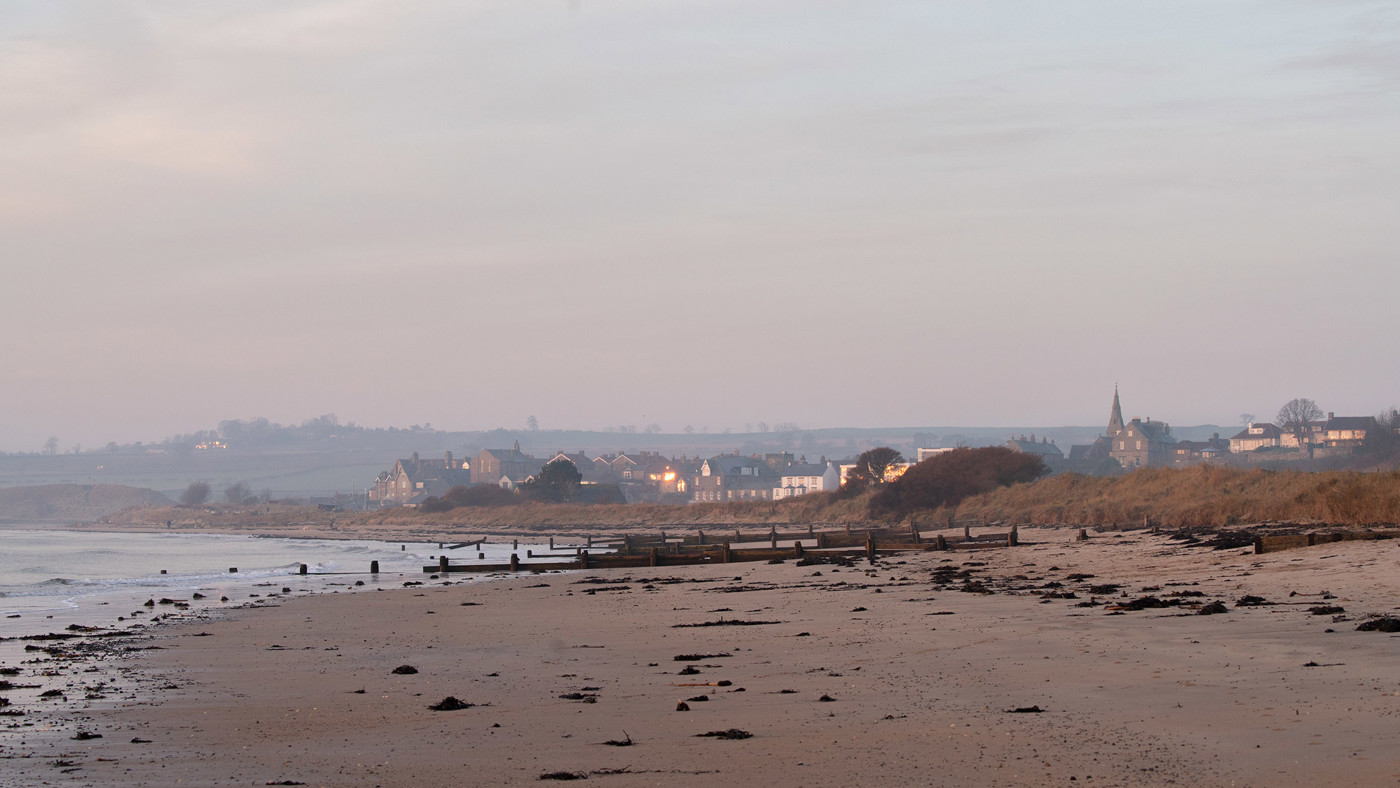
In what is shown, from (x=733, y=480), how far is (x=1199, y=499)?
113854mm

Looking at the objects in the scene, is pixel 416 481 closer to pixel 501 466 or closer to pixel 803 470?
pixel 501 466

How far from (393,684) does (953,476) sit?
54841mm

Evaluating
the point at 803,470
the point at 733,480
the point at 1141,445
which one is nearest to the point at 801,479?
the point at 803,470

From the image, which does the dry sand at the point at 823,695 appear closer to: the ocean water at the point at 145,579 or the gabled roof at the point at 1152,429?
the ocean water at the point at 145,579

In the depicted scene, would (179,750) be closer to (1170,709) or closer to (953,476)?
(1170,709)

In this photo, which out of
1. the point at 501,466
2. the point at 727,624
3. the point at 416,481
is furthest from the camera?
the point at 416,481

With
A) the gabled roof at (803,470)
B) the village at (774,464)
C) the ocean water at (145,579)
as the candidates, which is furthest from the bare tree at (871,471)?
the gabled roof at (803,470)

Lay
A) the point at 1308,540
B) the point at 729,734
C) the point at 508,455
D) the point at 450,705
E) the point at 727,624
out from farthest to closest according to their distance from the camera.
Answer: the point at 508,455
the point at 1308,540
the point at 727,624
the point at 450,705
the point at 729,734

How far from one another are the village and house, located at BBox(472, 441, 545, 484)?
0.16 metres

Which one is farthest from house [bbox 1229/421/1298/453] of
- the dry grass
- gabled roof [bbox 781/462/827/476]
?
the dry grass

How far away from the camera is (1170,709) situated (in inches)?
357

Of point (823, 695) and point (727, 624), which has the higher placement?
point (823, 695)

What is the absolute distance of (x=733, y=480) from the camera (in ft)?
507

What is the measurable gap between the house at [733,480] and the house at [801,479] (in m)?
1.64
